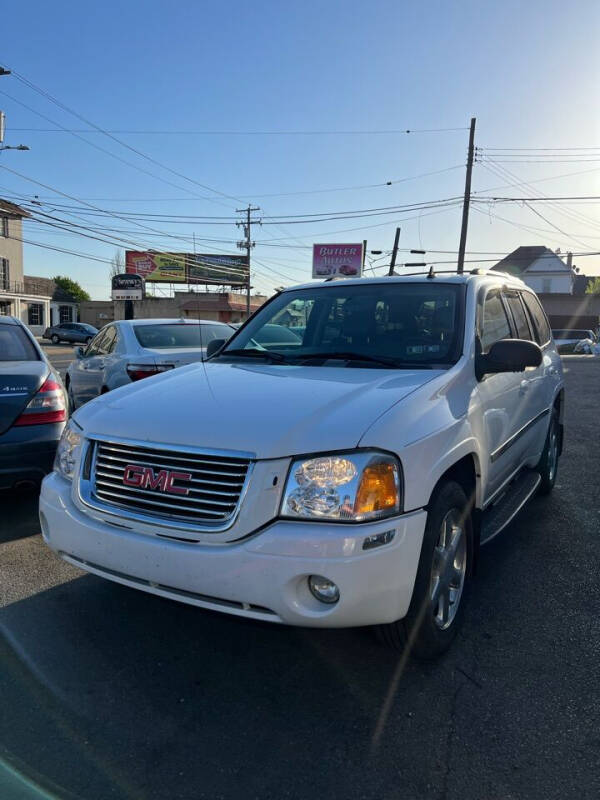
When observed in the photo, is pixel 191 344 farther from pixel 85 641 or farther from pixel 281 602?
pixel 281 602

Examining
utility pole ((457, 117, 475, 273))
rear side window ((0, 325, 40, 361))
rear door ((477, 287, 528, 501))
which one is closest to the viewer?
rear door ((477, 287, 528, 501))

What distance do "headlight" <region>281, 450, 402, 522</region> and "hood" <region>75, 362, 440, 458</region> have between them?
70 mm

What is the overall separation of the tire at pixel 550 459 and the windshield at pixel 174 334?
407 centimetres

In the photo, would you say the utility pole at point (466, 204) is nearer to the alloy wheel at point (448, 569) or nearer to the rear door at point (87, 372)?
the rear door at point (87, 372)

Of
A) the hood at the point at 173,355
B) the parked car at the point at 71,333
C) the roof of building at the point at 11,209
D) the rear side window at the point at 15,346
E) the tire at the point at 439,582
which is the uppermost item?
the roof of building at the point at 11,209

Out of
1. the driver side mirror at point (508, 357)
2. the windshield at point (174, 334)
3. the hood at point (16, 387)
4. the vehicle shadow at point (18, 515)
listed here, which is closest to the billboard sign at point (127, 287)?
the windshield at point (174, 334)

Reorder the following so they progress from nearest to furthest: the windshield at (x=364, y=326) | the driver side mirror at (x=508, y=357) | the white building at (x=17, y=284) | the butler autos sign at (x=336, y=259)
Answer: the driver side mirror at (x=508, y=357) → the windshield at (x=364, y=326) → the white building at (x=17, y=284) → the butler autos sign at (x=336, y=259)

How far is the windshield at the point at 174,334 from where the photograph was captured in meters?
7.42

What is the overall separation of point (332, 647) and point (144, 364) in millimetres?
4723

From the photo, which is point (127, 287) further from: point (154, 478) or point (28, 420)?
point (154, 478)

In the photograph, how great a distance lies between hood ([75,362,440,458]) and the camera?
7.73 ft

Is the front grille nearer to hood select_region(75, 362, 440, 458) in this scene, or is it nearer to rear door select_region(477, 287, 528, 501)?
hood select_region(75, 362, 440, 458)

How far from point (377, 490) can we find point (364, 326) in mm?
1683

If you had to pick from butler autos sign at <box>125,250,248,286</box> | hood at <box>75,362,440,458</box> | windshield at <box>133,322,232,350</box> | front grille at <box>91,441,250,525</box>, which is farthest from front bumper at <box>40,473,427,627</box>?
butler autos sign at <box>125,250,248,286</box>
